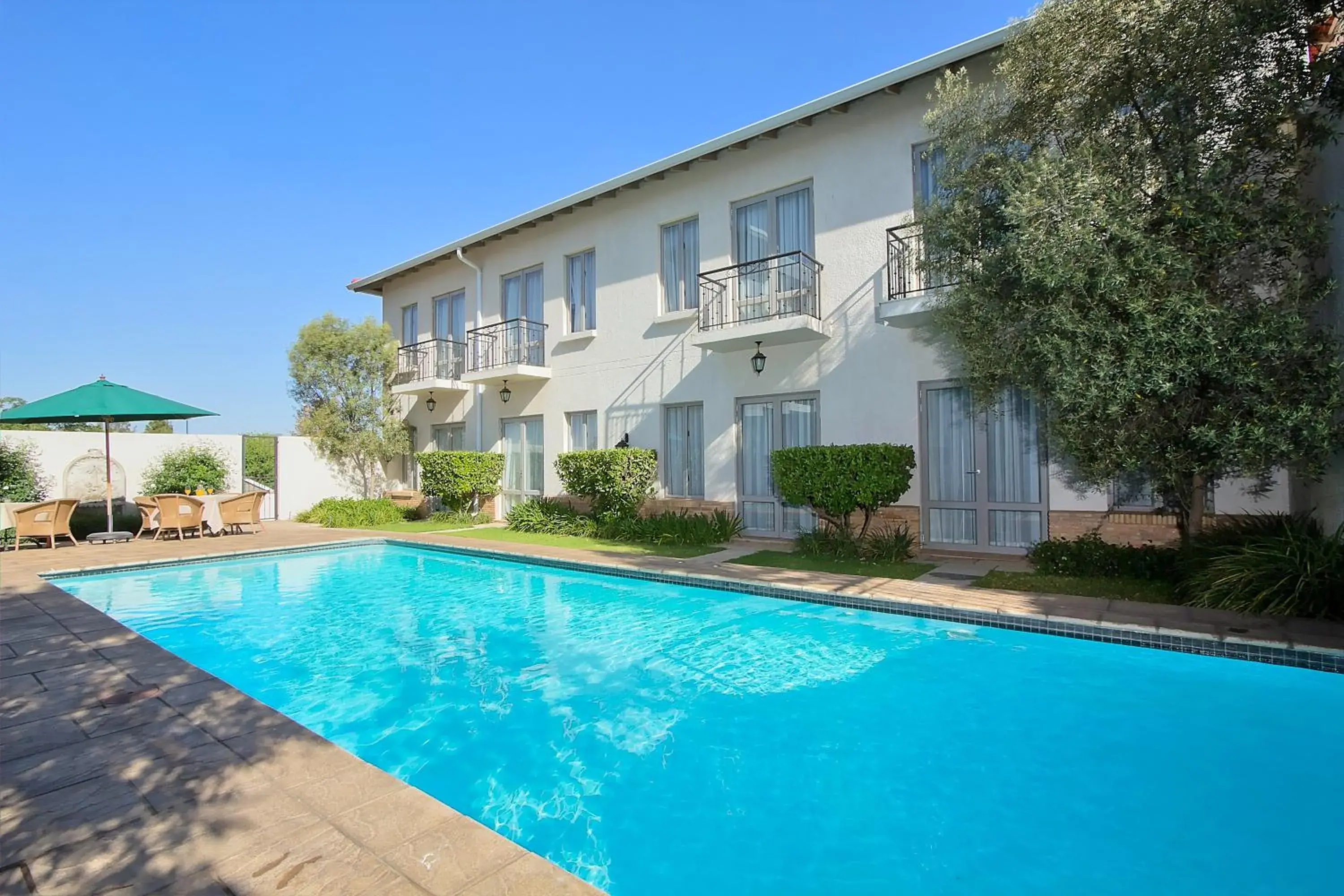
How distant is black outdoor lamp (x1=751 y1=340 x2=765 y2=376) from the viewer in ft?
38.6

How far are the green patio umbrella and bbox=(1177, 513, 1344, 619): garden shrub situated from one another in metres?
15.8

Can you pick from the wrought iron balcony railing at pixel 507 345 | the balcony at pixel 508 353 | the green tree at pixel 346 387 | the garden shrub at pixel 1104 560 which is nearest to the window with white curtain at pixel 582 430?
the balcony at pixel 508 353

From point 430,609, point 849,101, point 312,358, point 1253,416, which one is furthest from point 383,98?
point 1253,416

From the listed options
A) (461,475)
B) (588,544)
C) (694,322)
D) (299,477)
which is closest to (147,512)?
(299,477)

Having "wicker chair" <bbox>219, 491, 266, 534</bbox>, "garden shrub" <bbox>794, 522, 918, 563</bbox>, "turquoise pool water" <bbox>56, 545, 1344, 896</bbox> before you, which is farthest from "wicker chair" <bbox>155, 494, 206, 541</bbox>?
"garden shrub" <bbox>794, 522, 918, 563</bbox>

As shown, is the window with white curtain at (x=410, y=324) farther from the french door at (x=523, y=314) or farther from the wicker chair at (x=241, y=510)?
the wicker chair at (x=241, y=510)

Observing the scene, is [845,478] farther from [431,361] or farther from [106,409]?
[106,409]

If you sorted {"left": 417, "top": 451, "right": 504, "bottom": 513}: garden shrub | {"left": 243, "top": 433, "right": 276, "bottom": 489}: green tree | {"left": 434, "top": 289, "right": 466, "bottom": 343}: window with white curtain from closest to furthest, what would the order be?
{"left": 417, "top": 451, "right": 504, "bottom": 513}: garden shrub, {"left": 434, "top": 289, "right": 466, "bottom": 343}: window with white curtain, {"left": 243, "top": 433, "right": 276, "bottom": 489}: green tree

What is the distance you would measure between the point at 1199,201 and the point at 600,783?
739cm

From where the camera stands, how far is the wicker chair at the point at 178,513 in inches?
528

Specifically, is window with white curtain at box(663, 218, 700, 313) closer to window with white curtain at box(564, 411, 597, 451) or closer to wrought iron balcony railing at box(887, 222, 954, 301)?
window with white curtain at box(564, 411, 597, 451)

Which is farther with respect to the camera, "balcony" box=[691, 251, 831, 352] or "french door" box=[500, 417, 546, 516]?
"french door" box=[500, 417, 546, 516]

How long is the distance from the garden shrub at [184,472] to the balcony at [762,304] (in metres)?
13.1

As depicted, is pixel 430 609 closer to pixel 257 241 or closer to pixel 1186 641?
pixel 1186 641
